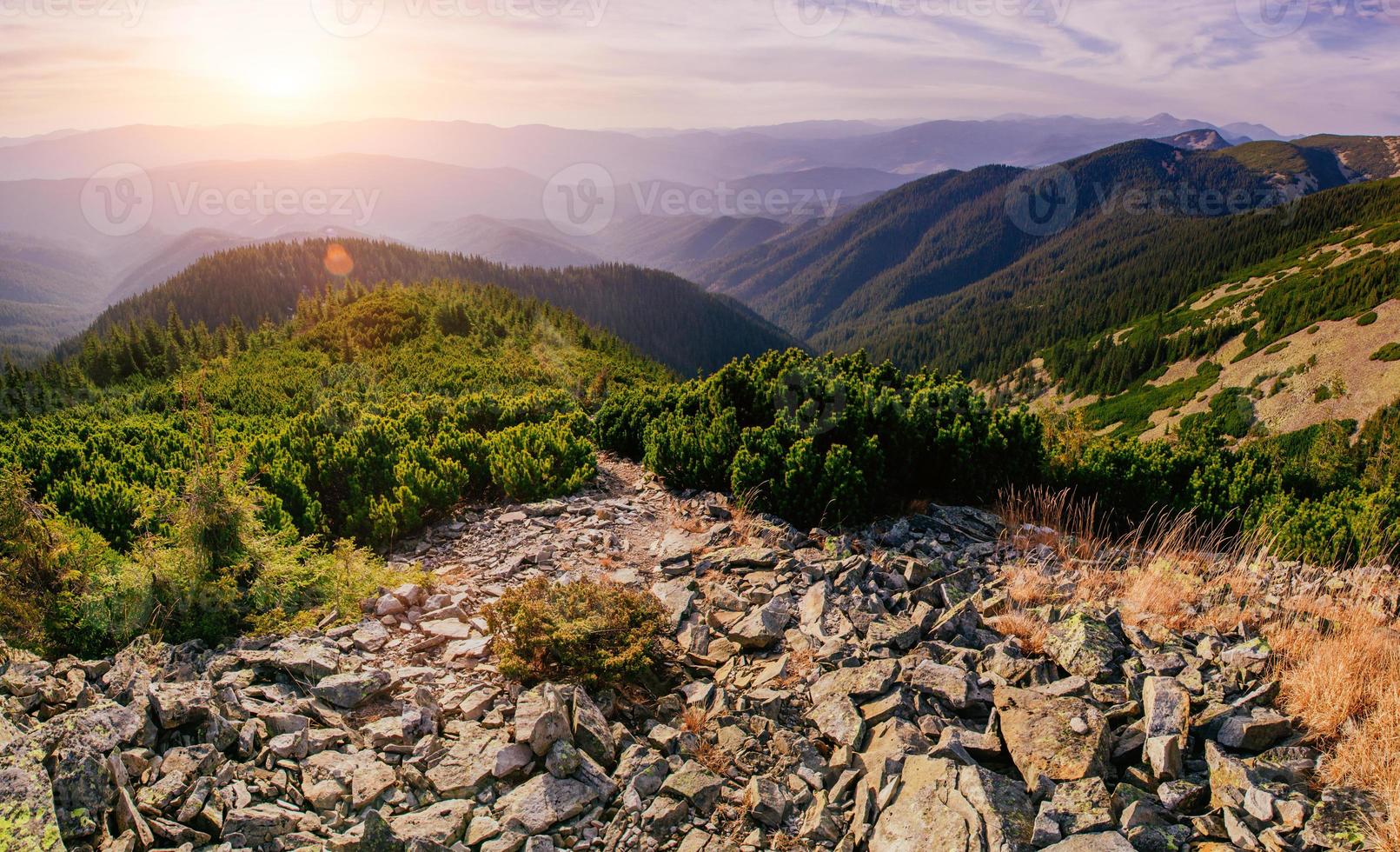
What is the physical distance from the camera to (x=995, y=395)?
14462cm

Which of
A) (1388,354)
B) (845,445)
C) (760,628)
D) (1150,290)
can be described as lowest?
(1388,354)

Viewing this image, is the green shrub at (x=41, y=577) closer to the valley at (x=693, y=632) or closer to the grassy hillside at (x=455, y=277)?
the valley at (x=693, y=632)

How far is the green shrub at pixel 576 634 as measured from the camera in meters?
5.56

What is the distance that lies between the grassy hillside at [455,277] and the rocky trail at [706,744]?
9436 centimetres

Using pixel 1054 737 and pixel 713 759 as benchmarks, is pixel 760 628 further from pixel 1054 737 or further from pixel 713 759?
pixel 1054 737

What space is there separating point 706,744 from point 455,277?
14065cm

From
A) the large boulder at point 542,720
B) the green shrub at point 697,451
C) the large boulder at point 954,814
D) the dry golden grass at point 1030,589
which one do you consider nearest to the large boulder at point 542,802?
the large boulder at point 542,720

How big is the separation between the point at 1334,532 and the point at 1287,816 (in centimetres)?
1148

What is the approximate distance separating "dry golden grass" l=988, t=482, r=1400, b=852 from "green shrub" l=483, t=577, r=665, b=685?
11.2 ft

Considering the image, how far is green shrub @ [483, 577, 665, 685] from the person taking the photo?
18.2 feet

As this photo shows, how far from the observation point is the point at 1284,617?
5.99 metres

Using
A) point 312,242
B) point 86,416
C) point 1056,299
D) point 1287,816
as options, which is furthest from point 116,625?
point 1056,299

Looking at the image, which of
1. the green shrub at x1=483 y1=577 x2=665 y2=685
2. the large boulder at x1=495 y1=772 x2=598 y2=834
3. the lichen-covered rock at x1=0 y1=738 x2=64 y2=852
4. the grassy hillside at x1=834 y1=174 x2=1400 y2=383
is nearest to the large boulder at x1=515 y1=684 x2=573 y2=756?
the large boulder at x1=495 y1=772 x2=598 y2=834

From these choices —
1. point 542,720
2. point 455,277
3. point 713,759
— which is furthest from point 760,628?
point 455,277
